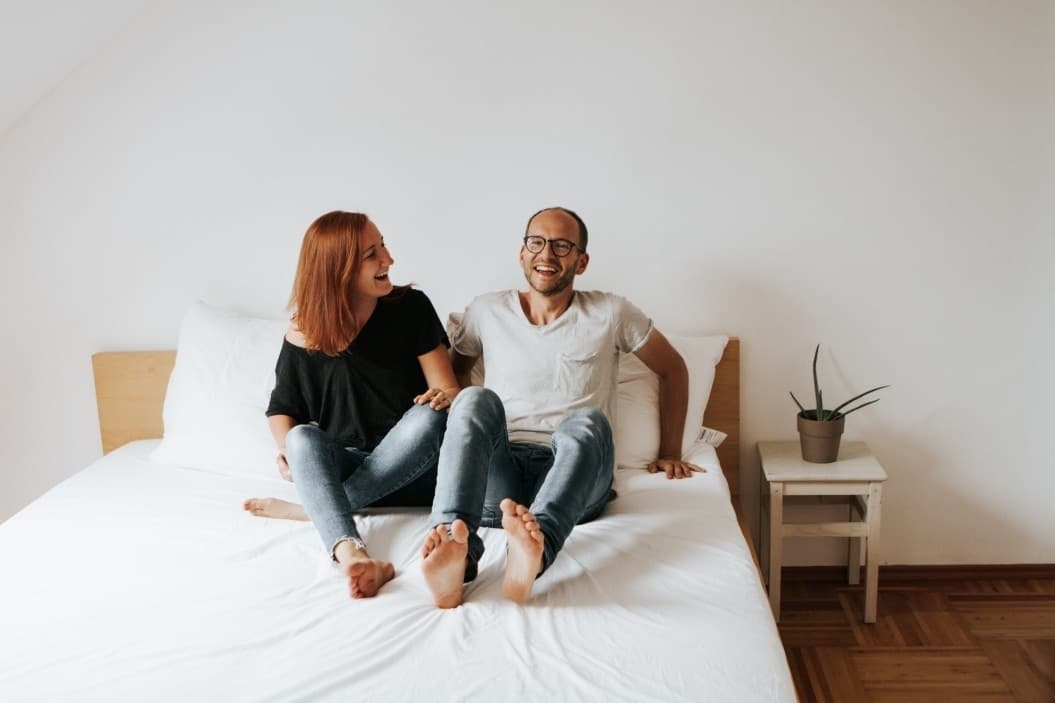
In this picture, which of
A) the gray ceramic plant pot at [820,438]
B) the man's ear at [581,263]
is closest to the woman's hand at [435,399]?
the man's ear at [581,263]

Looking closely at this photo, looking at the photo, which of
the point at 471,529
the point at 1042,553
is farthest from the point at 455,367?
the point at 1042,553

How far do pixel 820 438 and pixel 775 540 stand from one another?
0.31m

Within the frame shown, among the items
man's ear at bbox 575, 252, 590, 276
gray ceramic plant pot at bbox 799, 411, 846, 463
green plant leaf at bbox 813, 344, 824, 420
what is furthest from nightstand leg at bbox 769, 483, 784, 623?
man's ear at bbox 575, 252, 590, 276

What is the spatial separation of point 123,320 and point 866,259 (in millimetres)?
2307

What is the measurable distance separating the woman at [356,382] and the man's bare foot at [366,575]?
265 millimetres

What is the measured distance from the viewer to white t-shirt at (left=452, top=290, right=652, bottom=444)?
2291 millimetres

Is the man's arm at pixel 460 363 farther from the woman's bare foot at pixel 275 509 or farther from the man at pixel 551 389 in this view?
the woman's bare foot at pixel 275 509

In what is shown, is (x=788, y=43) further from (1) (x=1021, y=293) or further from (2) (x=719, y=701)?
(2) (x=719, y=701)

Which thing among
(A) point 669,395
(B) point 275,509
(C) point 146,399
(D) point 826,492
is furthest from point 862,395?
(C) point 146,399

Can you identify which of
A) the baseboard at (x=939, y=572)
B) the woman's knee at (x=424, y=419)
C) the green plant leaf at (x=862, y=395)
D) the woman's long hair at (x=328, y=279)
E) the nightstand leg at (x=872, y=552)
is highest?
the woman's long hair at (x=328, y=279)

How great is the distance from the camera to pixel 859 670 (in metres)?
2.32

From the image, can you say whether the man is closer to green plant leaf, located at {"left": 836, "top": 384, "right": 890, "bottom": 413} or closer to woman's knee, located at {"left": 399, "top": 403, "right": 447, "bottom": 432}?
woman's knee, located at {"left": 399, "top": 403, "right": 447, "bottom": 432}

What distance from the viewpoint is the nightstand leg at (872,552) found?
249 centimetres

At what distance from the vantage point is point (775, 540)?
2.56 m
